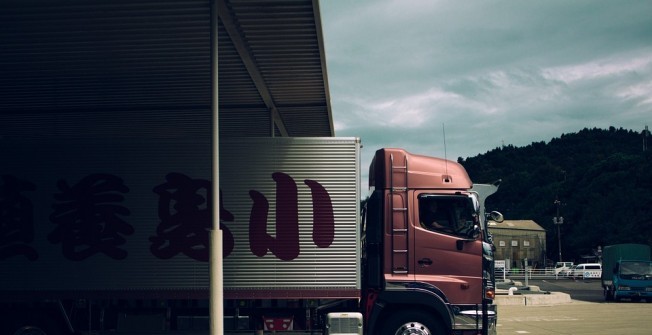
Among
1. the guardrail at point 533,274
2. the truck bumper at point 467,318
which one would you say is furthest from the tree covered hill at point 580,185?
the truck bumper at point 467,318

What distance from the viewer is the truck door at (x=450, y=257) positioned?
37.1ft

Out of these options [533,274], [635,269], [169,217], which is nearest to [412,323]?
[169,217]

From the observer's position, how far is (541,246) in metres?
106

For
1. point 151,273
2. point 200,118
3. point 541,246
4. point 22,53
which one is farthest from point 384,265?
point 541,246

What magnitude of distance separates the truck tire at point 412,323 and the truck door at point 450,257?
461mm

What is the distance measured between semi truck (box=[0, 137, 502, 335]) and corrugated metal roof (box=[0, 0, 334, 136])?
2075 mm

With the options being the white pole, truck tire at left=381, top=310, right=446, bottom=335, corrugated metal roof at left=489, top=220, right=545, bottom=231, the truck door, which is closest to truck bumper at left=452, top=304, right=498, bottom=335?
the truck door

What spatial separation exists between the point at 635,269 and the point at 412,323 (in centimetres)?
2407

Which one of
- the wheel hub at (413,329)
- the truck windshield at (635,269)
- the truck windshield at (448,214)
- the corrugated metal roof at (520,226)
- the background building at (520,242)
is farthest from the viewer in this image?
the corrugated metal roof at (520,226)

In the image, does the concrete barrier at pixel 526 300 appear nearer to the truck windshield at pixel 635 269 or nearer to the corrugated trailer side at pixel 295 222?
the truck windshield at pixel 635 269

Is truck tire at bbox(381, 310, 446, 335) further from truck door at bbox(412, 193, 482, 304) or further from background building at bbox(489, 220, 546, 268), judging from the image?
background building at bbox(489, 220, 546, 268)

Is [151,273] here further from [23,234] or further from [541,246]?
[541,246]

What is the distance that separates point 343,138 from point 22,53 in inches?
261

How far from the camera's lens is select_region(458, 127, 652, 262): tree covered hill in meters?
87.2
